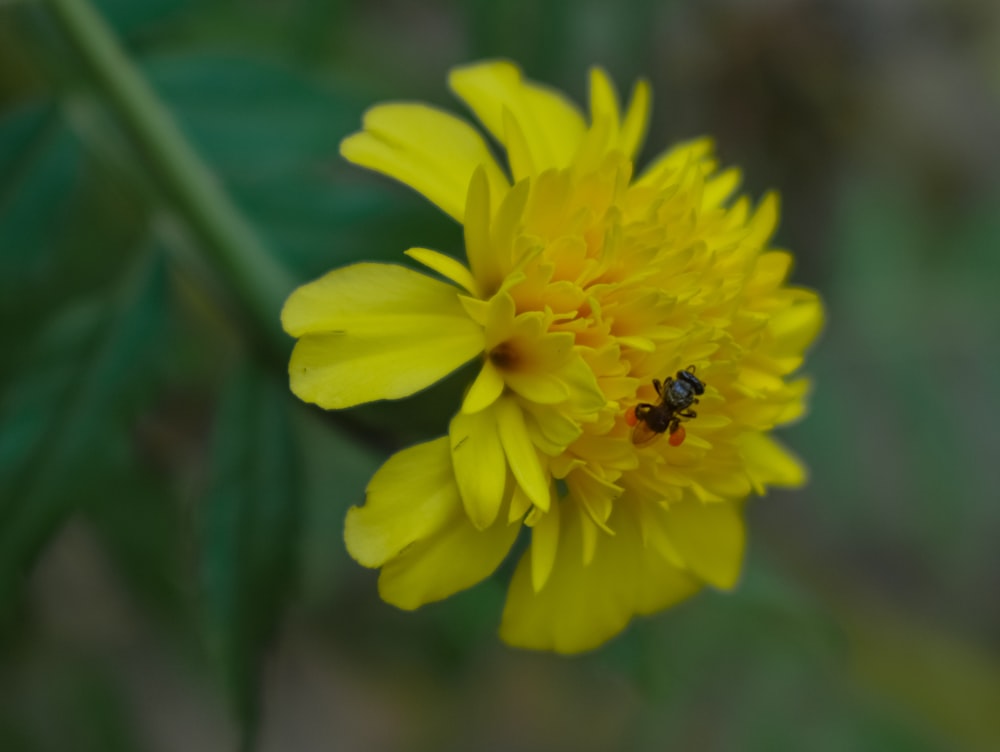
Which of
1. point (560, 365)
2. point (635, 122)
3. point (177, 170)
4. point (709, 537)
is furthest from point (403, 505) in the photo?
point (177, 170)

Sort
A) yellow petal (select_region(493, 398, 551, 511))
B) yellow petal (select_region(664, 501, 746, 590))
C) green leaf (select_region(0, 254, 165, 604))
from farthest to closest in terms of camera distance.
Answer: green leaf (select_region(0, 254, 165, 604)) → yellow petal (select_region(664, 501, 746, 590)) → yellow petal (select_region(493, 398, 551, 511))

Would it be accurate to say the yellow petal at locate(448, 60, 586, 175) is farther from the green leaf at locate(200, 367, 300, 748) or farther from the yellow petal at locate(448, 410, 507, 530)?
the green leaf at locate(200, 367, 300, 748)

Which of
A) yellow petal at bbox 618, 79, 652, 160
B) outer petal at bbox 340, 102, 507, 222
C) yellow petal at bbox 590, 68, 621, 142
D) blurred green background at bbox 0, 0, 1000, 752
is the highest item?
outer petal at bbox 340, 102, 507, 222

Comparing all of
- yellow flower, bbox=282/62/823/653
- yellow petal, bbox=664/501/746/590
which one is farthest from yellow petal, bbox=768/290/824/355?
yellow petal, bbox=664/501/746/590

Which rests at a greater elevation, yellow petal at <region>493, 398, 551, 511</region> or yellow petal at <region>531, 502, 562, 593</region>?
yellow petal at <region>493, 398, 551, 511</region>

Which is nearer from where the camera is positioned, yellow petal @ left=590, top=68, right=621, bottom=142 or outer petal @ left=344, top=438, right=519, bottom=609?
outer petal @ left=344, top=438, right=519, bottom=609

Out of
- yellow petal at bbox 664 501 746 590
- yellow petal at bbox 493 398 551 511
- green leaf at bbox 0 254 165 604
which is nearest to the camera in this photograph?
yellow petal at bbox 493 398 551 511

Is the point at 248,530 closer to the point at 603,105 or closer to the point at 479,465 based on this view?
the point at 479,465
